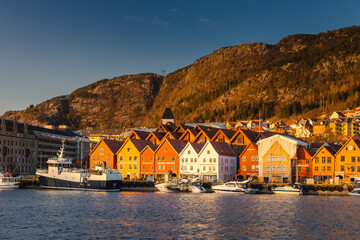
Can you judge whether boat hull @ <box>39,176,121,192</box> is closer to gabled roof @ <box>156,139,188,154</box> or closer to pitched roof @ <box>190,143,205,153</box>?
gabled roof @ <box>156,139,188,154</box>

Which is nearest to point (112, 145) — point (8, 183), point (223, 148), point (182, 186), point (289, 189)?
point (8, 183)

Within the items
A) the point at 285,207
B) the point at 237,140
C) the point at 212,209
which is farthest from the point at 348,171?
the point at 212,209

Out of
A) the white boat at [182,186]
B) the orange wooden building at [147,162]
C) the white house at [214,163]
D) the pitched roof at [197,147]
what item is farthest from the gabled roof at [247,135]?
the white boat at [182,186]

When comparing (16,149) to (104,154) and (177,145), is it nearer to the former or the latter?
(104,154)

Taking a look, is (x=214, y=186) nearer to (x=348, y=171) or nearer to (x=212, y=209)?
(x=348, y=171)

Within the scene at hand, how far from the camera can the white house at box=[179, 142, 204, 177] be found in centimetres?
13012

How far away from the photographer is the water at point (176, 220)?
1799 inches

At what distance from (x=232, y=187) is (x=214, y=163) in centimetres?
2055

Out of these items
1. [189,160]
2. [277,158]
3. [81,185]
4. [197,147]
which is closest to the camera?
[81,185]

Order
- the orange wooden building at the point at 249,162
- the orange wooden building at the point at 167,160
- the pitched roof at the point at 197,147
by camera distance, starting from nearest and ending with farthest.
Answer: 1. the orange wooden building at the point at 249,162
2. the pitched roof at the point at 197,147
3. the orange wooden building at the point at 167,160

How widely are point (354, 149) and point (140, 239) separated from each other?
85729 millimetres

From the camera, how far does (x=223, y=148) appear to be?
434 ft

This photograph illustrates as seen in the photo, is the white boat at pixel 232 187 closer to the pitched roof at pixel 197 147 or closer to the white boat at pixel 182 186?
the white boat at pixel 182 186

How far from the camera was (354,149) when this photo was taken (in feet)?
376
